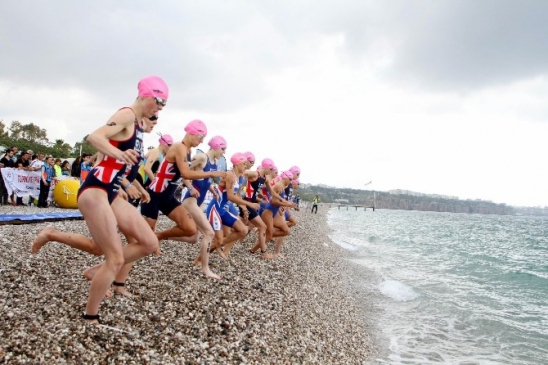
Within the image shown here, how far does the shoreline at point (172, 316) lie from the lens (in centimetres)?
370

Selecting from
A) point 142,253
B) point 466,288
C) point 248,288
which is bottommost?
point 466,288

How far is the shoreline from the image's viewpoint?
3.70 metres

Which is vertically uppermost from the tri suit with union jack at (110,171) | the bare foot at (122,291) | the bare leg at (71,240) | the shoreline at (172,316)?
the tri suit with union jack at (110,171)

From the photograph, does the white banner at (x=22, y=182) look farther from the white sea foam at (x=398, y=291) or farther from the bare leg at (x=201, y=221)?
the white sea foam at (x=398, y=291)

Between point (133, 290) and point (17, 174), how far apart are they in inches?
544

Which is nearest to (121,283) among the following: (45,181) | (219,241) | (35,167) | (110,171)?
(110,171)

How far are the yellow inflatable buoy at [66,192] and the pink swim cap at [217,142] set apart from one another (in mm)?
12148

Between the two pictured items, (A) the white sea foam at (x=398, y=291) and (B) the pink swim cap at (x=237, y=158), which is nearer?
(B) the pink swim cap at (x=237, y=158)

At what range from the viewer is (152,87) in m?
3.90

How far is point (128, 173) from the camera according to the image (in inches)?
161

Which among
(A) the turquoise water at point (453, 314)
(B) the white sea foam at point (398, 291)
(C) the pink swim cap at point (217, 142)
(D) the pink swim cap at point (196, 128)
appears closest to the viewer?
(D) the pink swim cap at point (196, 128)

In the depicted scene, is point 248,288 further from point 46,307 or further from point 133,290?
point 46,307

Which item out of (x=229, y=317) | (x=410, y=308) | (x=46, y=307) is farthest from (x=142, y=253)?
(x=410, y=308)

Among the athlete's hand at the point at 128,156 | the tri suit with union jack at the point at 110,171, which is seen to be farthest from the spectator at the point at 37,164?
the athlete's hand at the point at 128,156
